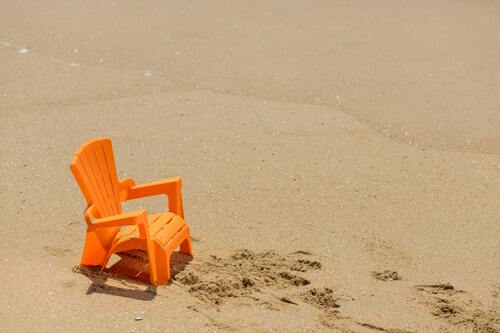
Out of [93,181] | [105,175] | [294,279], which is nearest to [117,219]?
[93,181]

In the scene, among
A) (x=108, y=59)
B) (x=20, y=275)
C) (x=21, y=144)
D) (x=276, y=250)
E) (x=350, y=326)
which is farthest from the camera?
(x=108, y=59)

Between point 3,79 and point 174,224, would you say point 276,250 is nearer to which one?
point 174,224

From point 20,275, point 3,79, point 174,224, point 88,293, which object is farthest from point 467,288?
point 3,79

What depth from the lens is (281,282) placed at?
533 cm

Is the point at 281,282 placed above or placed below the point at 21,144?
below

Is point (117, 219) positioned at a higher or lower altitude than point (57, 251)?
higher

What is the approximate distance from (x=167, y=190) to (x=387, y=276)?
151 cm

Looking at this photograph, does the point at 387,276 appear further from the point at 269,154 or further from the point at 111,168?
the point at 269,154

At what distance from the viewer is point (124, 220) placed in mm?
5066

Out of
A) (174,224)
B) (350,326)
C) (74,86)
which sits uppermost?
(74,86)

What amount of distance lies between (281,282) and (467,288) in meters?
1.14

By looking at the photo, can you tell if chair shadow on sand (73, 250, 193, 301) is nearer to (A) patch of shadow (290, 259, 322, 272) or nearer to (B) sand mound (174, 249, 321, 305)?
(B) sand mound (174, 249, 321, 305)

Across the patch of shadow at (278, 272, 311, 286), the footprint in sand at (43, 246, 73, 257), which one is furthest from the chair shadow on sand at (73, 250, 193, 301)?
the patch of shadow at (278, 272, 311, 286)

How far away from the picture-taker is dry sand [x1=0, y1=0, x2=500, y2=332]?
5098mm
